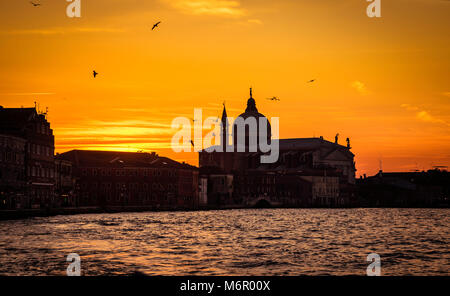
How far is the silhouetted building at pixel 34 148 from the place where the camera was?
228ft

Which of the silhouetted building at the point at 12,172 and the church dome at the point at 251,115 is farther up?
the church dome at the point at 251,115

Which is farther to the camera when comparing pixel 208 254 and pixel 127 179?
pixel 127 179

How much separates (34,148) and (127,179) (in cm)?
2858

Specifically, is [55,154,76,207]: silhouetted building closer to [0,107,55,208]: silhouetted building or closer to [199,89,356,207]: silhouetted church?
[0,107,55,208]: silhouetted building

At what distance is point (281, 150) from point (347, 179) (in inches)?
669

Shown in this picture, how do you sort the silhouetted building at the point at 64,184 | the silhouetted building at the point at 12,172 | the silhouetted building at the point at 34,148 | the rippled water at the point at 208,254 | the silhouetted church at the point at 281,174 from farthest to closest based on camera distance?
the silhouetted church at the point at 281,174 → the silhouetted building at the point at 64,184 → the silhouetted building at the point at 34,148 → the silhouetted building at the point at 12,172 → the rippled water at the point at 208,254

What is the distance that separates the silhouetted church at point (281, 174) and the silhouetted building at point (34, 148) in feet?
170

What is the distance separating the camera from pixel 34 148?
72500mm

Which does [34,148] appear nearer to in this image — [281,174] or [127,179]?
[127,179]

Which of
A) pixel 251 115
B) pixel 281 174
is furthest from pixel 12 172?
pixel 251 115

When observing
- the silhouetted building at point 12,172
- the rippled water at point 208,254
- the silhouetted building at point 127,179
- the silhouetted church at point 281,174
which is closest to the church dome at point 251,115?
the silhouetted church at point 281,174

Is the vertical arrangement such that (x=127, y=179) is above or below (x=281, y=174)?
below

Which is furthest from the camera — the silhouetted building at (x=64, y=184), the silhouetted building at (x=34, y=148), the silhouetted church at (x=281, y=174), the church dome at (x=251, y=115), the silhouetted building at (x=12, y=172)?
the church dome at (x=251, y=115)

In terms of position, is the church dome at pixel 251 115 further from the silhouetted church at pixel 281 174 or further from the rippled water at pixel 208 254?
Result: the rippled water at pixel 208 254
